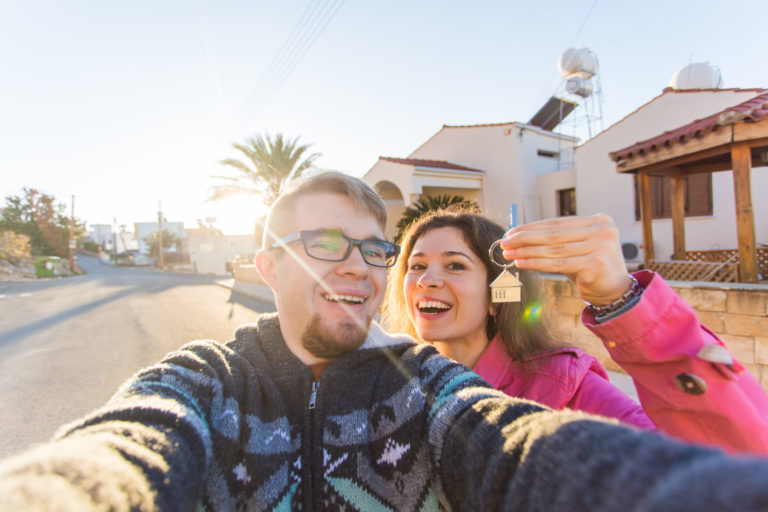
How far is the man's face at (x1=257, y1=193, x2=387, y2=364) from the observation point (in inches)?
62.3

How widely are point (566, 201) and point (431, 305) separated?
14542mm

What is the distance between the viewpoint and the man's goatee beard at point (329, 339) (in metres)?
1.56

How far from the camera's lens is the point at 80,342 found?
26.3 feet

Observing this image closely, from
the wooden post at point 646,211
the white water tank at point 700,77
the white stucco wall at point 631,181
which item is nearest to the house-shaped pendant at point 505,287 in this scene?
the wooden post at point 646,211

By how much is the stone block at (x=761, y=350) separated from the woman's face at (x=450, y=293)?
385cm

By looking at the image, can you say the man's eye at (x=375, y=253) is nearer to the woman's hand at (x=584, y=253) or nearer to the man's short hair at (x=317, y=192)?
the man's short hair at (x=317, y=192)

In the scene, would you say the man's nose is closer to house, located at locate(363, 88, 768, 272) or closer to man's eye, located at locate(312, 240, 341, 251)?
man's eye, located at locate(312, 240, 341, 251)

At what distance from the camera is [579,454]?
66 cm

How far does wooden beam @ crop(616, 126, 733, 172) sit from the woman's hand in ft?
19.7

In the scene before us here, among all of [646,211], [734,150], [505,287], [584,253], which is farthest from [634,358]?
[646,211]

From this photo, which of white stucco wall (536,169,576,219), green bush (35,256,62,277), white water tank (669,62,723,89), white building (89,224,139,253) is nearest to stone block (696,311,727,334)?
white stucco wall (536,169,576,219)

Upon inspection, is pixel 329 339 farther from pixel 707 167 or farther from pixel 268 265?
pixel 707 167

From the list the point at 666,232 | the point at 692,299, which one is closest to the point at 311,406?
the point at 692,299

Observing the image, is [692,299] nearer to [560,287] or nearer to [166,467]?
[560,287]
